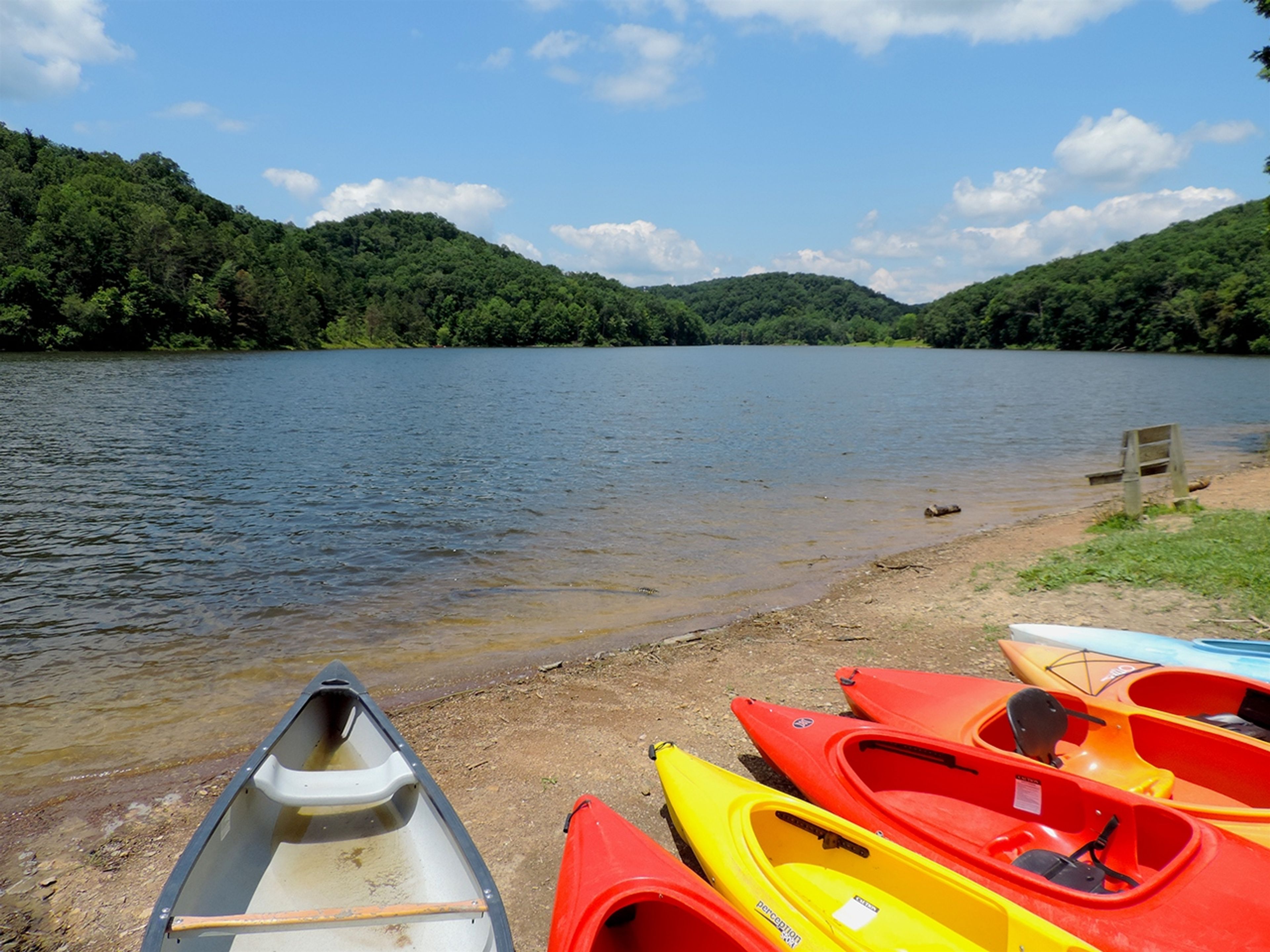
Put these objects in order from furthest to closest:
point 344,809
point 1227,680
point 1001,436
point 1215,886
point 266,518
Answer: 1. point 1001,436
2. point 266,518
3. point 1227,680
4. point 344,809
5. point 1215,886

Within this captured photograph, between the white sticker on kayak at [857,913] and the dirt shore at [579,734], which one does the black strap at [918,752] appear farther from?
the white sticker on kayak at [857,913]

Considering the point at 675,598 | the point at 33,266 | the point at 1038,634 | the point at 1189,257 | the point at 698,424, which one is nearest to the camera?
the point at 1038,634

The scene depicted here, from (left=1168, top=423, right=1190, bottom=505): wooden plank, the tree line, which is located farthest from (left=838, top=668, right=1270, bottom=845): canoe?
the tree line

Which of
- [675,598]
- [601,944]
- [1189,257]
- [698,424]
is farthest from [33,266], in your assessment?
[1189,257]

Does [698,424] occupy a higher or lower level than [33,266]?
lower

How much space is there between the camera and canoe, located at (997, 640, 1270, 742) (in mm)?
4797

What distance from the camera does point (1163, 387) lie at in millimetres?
44500

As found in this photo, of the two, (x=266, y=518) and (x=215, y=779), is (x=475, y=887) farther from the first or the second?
(x=266, y=518)

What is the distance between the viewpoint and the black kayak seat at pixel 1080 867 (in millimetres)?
3354

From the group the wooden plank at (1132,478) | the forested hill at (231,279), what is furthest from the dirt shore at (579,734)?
the forested hill at (231,279)

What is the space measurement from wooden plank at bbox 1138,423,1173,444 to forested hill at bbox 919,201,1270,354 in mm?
76320

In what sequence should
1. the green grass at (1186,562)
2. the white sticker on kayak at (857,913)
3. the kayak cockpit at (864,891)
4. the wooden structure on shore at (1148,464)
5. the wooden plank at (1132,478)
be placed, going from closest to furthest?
the kayak cockpit at (864,891)
the white sticker on kayak at (857,913)
the green grass at (1186,562)
the wooden plank at (1132,478)
the wooden structure on shore at (1148,464)

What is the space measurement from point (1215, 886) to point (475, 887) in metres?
3.16

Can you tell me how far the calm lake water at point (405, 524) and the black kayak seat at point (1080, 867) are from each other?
193 inches
